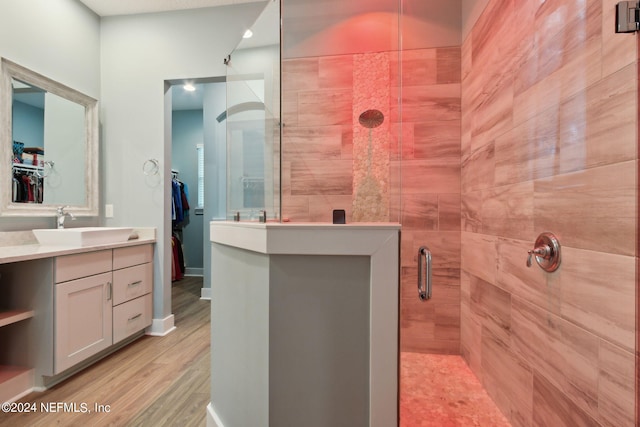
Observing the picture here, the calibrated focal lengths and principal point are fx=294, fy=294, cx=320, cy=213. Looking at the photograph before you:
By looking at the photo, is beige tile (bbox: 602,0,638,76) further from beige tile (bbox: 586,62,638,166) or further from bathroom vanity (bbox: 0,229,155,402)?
bathroom vanity (bbox: 0,229,155,402)

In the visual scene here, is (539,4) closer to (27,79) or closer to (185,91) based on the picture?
(27,79)

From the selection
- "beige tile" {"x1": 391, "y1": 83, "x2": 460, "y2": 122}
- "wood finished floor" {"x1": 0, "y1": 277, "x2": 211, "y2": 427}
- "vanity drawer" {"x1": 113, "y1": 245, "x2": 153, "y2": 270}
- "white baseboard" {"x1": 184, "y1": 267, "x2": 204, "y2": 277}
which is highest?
"beige tile" {"x1": 391, "y1": 83, "x2": 460, "y2": 122}

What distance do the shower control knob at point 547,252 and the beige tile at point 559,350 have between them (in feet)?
0.62

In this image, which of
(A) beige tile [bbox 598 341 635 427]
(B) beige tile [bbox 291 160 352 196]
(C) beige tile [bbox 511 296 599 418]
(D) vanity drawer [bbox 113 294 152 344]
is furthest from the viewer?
(D) vanity drawer [bbox 113 294 152 344]

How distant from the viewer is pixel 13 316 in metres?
1.70

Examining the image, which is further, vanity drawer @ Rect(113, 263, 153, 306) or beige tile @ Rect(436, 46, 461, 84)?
vanity drawer @ Rect(113, 263, 153, 306)

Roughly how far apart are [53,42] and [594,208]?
140 inches

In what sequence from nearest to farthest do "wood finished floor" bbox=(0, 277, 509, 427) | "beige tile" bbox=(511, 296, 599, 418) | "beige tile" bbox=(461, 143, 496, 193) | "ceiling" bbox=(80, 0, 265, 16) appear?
"beige tile" bbox=(511, 296, 599, 418), "wood finished floor" bbox=(0, 277, 509, 427), "beige tile" bbox=(461, 143, 496, 193), "ceiling" bbox=(80, 0, 265, 16)

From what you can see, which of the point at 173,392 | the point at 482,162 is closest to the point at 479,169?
the point at 482,162

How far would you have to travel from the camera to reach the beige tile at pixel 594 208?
80 centimetres

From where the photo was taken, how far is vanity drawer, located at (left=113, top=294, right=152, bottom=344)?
2.26 metres

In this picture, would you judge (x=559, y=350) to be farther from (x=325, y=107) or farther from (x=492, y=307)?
(x=325, y=107)

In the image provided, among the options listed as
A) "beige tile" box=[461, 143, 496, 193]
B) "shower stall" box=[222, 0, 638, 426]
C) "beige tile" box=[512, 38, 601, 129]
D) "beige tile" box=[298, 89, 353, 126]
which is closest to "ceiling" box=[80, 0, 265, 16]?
"shower stall" box=[222, 0, 638, 426]

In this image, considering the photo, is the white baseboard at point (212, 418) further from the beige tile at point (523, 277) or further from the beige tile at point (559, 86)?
the beige tile at point (559, 86)
